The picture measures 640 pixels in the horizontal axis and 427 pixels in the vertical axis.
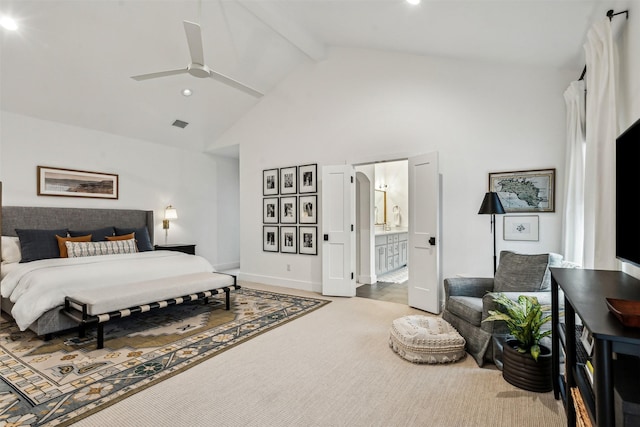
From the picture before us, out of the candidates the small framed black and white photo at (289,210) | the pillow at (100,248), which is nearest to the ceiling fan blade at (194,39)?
the small framed black and white photo at (289,210)

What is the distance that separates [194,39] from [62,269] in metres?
2.85

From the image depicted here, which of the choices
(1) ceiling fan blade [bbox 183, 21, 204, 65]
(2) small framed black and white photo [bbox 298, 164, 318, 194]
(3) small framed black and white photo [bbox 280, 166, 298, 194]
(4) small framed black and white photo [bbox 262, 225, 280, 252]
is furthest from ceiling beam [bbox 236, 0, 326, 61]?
(4) small framed black and white photo [bbox 262, 225, 280, 252]

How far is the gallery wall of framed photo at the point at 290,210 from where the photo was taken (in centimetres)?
571

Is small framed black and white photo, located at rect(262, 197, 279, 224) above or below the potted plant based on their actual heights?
above

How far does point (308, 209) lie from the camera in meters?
5.76

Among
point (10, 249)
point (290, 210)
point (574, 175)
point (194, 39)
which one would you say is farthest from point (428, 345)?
point (10, 249)

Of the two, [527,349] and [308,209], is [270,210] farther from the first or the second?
[527,349]

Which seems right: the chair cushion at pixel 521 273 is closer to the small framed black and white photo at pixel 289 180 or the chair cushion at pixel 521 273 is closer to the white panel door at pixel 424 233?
the white panel door at pixel 424 233

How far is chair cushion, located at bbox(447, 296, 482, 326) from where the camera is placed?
113 inches

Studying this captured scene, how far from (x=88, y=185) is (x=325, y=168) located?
4.04 m

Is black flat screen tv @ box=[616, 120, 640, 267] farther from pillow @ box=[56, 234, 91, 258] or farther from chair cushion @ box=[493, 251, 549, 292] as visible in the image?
pillow @ box=[56, 234, 91, 258]

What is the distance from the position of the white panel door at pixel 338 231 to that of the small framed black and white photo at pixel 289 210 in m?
0.76

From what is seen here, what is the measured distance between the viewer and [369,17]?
3.90 metres

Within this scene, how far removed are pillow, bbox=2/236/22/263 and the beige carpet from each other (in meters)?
3.66
